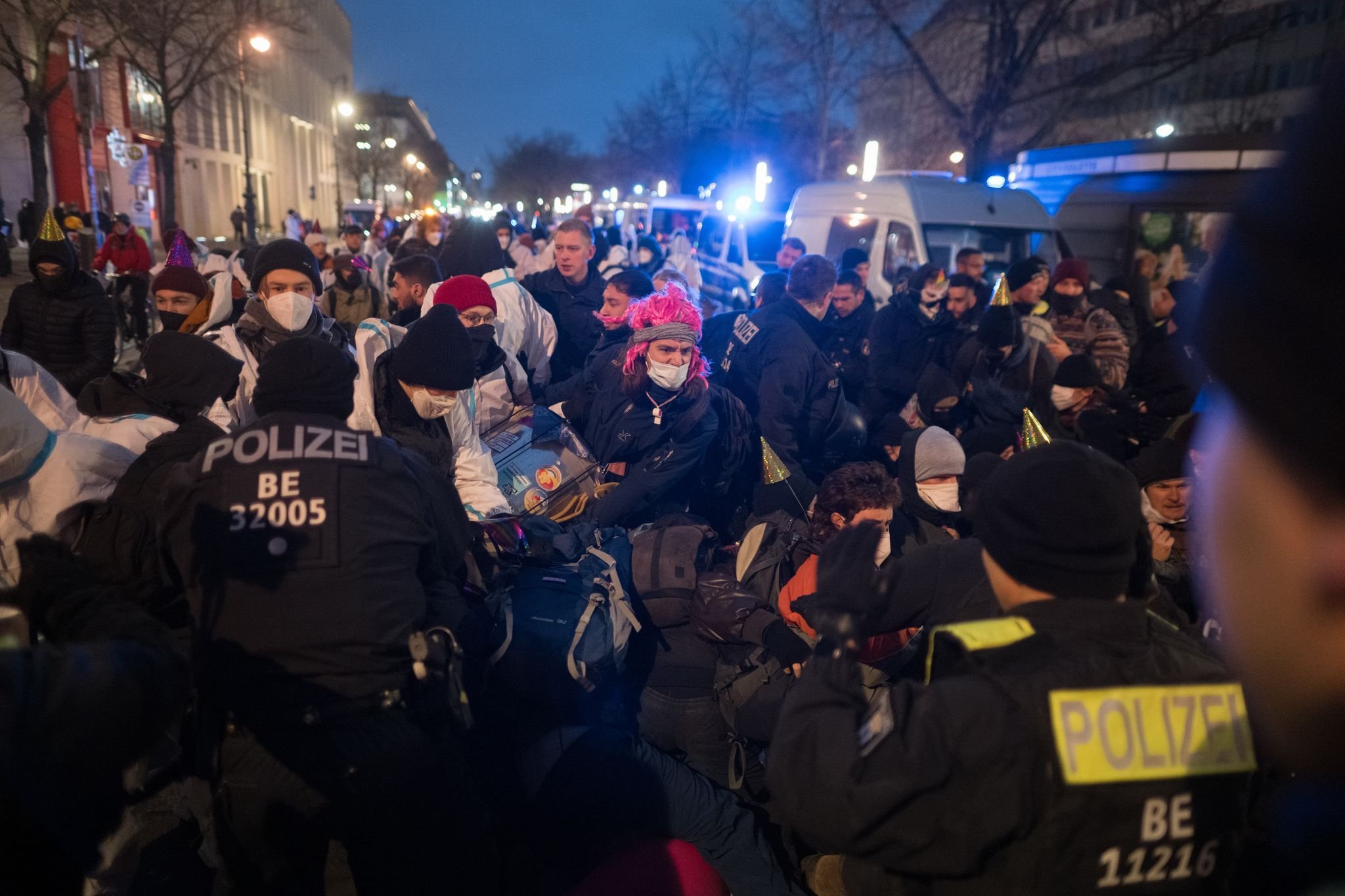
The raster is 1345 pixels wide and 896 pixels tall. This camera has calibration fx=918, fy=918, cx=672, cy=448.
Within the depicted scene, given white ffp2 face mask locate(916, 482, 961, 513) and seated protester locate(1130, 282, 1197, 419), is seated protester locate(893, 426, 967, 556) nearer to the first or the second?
white ffp2 face mask locate(916, 482, 961, 513)

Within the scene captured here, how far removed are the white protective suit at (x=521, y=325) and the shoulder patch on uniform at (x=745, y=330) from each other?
1428mm

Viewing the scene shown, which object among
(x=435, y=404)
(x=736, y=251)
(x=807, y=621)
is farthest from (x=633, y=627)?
(x=736, y=251)

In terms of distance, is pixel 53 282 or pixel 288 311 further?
pixel 53 282

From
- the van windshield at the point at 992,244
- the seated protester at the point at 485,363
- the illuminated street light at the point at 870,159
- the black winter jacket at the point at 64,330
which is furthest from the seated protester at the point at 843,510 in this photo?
the illuminated street light at the point at 870,159

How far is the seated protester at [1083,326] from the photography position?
778cm

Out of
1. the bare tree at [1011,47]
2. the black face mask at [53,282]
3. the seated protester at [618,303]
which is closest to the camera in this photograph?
the black face mask at [53,282]

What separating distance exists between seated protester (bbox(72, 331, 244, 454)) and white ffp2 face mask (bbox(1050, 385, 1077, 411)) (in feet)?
17.2

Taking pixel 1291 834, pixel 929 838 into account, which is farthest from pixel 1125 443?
pixel 1291 834

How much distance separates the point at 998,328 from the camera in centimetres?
653

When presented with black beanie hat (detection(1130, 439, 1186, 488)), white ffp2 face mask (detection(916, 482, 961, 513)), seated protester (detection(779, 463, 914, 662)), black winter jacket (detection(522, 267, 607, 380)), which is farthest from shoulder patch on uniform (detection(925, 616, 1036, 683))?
black winter jacket (detection(522, 267, 607, 380))

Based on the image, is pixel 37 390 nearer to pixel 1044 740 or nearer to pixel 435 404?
pixel 435 404

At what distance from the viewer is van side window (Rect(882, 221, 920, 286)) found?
12.3 metres

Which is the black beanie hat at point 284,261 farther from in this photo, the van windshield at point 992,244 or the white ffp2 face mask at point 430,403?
the van windshield at point 992,244

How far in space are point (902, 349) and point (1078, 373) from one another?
162cm
